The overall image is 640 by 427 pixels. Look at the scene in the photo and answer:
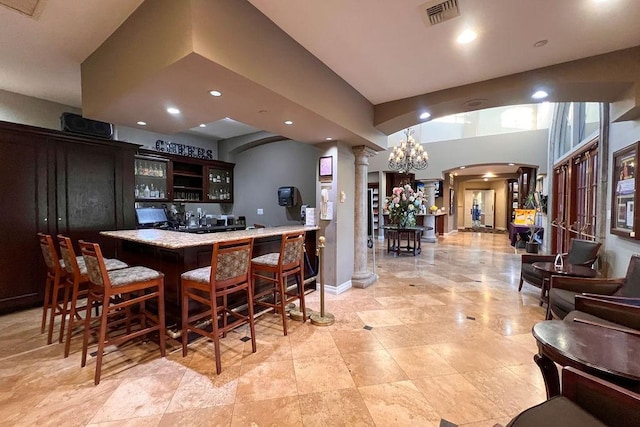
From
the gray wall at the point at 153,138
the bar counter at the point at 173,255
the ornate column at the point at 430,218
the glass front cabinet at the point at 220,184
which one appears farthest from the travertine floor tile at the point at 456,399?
the ornate column at the point at 430,218

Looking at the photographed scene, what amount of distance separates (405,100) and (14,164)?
4.96 m

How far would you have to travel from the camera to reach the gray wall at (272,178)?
5.01m

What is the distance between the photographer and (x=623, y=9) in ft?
6.48

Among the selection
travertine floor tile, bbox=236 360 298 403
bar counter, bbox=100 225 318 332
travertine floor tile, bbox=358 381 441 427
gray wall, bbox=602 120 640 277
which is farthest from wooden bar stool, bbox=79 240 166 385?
gray wall, bbox=602 120 640 277

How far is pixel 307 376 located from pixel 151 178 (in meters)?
4.62

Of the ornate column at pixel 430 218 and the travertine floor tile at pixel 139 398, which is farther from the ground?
the ornate column at pixel 430 218

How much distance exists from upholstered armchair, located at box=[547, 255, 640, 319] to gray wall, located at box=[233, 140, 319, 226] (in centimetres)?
355

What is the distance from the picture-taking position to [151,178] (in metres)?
4.97

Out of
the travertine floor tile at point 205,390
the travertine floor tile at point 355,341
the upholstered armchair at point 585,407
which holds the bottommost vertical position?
the travertine floor tile at point 355,341

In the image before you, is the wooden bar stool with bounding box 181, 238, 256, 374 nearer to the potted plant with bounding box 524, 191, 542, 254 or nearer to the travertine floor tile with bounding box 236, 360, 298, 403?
the travertine floor tile with bounding box 236, 360, 298, 403

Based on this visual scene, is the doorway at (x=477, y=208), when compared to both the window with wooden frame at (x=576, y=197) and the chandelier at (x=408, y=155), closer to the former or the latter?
the window with wooden frame at (x=576, y=197)

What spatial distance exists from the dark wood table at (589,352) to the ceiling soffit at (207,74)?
2.49 metres

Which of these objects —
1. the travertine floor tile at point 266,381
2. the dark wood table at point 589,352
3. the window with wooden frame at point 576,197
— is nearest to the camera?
the dark wood table at point 589,352

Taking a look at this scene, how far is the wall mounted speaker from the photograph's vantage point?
11.9 feet
